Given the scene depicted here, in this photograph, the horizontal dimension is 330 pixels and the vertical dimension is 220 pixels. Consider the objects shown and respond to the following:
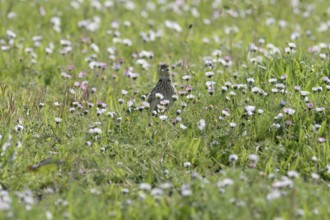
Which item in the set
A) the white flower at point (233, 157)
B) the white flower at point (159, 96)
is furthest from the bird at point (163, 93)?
the white flower at point (233, 157)

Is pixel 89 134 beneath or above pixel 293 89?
beneath

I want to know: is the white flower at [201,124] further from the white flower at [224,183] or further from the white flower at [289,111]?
the white flower at [224,183]

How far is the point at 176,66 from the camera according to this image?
896 centimetres

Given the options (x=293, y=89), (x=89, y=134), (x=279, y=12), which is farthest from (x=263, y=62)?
(x=279, y=12)

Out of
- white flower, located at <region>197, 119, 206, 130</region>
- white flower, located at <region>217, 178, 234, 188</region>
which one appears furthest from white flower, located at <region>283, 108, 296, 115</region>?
white flower, located at <region>217, 178, 234, 188</region>

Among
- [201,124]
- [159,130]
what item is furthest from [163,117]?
[201,124]

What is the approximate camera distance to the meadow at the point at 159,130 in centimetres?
535

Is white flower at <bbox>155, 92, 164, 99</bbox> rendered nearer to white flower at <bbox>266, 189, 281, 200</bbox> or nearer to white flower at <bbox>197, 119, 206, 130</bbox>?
white flower at <bbox>197, 119, 206, 130</bbox>

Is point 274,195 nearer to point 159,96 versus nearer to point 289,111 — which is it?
point 289,111

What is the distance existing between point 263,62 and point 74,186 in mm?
2773

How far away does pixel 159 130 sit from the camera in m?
6.62

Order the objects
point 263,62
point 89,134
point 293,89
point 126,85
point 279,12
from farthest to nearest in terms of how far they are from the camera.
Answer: point 279,12 < point 126,85 < point 263,62 < point 293,89 < point 89,134

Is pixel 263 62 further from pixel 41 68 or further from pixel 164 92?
pixel 41 68

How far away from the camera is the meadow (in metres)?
5.35
